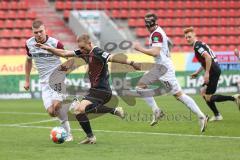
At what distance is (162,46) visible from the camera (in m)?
13.3

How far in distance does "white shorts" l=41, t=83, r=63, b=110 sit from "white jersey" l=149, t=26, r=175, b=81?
7.87 feet

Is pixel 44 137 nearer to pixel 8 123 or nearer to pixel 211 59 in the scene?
pixel 8 123

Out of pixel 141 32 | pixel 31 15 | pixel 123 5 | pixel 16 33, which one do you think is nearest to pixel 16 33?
pixel 16 33

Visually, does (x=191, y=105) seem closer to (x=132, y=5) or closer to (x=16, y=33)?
(x=16, y=33)

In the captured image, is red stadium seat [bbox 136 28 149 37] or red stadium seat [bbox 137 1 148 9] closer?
red stadium seat [bbox 136 28 149 37]

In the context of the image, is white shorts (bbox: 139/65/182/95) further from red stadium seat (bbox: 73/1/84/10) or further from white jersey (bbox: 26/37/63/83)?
red stadium seat (bbox: 73/1/84/10)

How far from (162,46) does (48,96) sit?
9.59 feet

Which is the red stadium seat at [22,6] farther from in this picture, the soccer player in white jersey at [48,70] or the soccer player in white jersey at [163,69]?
the soccer player in white jersey at [48,70]

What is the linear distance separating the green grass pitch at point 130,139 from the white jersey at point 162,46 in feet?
3.91

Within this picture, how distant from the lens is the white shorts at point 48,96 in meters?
11.6

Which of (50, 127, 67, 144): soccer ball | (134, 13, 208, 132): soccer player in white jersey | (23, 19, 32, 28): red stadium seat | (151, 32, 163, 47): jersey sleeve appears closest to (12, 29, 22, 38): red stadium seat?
(23, 19, 32, 28): red stadium seat

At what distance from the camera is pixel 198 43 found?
46.4 ft

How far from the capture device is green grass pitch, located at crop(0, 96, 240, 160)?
952 centimetres

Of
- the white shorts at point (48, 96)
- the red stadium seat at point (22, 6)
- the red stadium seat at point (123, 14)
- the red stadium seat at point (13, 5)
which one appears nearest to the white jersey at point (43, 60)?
the white shorts at point (48, 96)
